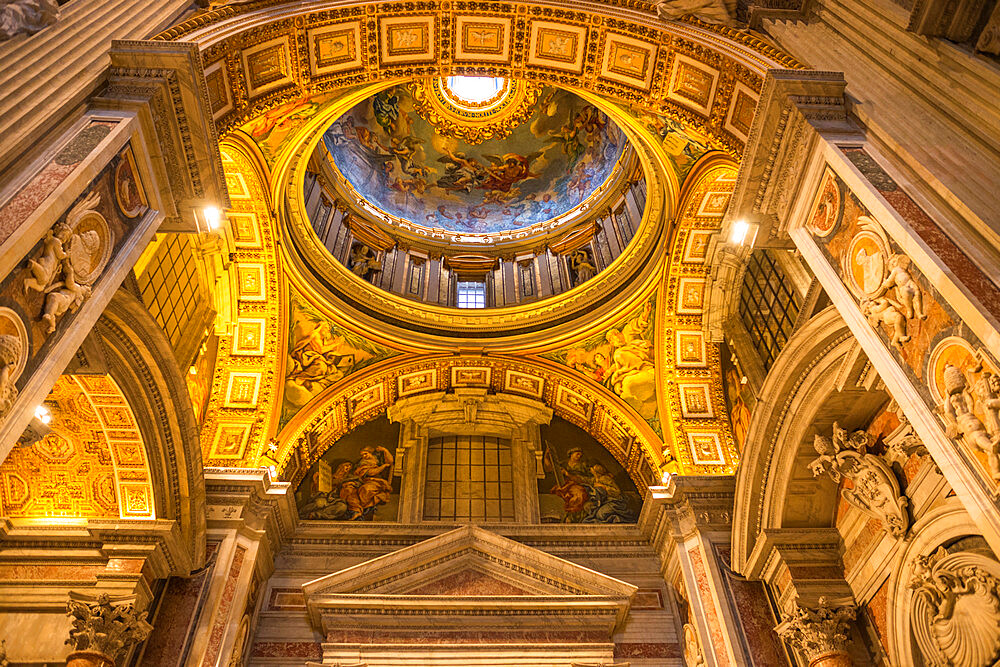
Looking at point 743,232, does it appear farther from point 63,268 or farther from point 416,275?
point 416,275

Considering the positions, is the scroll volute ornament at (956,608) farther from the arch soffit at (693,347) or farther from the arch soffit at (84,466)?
the arch soffit at (84,466)

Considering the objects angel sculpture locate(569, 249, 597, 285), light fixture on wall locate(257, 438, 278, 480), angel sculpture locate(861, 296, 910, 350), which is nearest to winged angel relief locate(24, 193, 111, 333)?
angel sculpture locate(861, 296, 910, 350)

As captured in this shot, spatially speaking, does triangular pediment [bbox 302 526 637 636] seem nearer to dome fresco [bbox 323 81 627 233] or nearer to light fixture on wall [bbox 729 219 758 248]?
light fixture on wall [bbox 729 219 758 248]

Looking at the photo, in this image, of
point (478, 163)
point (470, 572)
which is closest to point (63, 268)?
point (470, 572)

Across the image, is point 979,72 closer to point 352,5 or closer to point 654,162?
point 352,5

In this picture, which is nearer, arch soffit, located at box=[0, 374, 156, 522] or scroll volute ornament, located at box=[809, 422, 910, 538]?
scroll volute ornament, located at box=[809, 422, 910, 538]

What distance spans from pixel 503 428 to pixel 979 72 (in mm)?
10759

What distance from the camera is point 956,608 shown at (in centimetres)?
728

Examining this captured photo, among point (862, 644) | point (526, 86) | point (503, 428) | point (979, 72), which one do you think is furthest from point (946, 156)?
point (526, 86)

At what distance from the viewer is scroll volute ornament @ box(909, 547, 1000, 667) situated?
6793mm

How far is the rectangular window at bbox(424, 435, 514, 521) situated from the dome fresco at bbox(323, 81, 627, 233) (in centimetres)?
586

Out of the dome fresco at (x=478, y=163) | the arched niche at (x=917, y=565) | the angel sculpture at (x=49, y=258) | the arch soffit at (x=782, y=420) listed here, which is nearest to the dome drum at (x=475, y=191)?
the dome fresco at (x=478, y=163)

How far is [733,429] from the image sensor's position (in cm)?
1254

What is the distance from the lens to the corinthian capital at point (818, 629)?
8508mm
